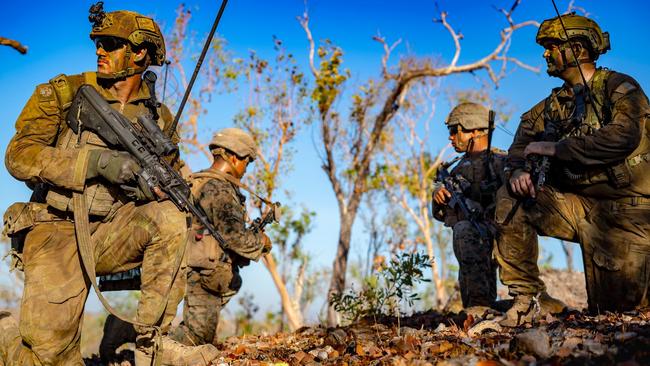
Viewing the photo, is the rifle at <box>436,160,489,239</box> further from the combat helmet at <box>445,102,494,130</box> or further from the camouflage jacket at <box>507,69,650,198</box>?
the camouflage jacket at <box>507,69,650,198</box>

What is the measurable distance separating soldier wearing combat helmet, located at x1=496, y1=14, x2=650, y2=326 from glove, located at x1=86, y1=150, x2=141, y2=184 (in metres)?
3.03

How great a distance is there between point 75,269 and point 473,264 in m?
3.94

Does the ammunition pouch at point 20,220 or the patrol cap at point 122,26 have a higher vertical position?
the patrol cap at point 122,26

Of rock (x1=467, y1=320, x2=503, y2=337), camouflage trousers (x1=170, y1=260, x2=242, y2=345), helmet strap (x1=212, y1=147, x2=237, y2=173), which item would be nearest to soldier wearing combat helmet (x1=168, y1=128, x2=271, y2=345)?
camouflage trousers (x1=170, y1=260, x2=242, y2=345)

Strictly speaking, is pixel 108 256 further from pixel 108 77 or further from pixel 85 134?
pixel 108 77

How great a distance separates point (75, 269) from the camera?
4.65m

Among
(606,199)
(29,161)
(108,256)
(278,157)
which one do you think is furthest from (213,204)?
(278,157)

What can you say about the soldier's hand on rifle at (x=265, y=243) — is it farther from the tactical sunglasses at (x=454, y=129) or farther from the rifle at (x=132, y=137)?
the tactical sunglasses at (x=454, y=129)

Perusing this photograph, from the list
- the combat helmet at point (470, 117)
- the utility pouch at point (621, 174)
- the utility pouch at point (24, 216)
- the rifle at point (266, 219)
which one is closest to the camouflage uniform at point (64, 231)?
the utility pouch at point (24, 216)

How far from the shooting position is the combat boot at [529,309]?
5.08 metres

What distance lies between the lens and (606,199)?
17.9 feet

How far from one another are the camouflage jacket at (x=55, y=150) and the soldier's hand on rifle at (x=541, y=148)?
3161mm

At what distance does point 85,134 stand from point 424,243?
19721 mm

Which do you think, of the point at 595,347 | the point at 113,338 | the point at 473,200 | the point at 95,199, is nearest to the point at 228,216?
the point at 113,338
